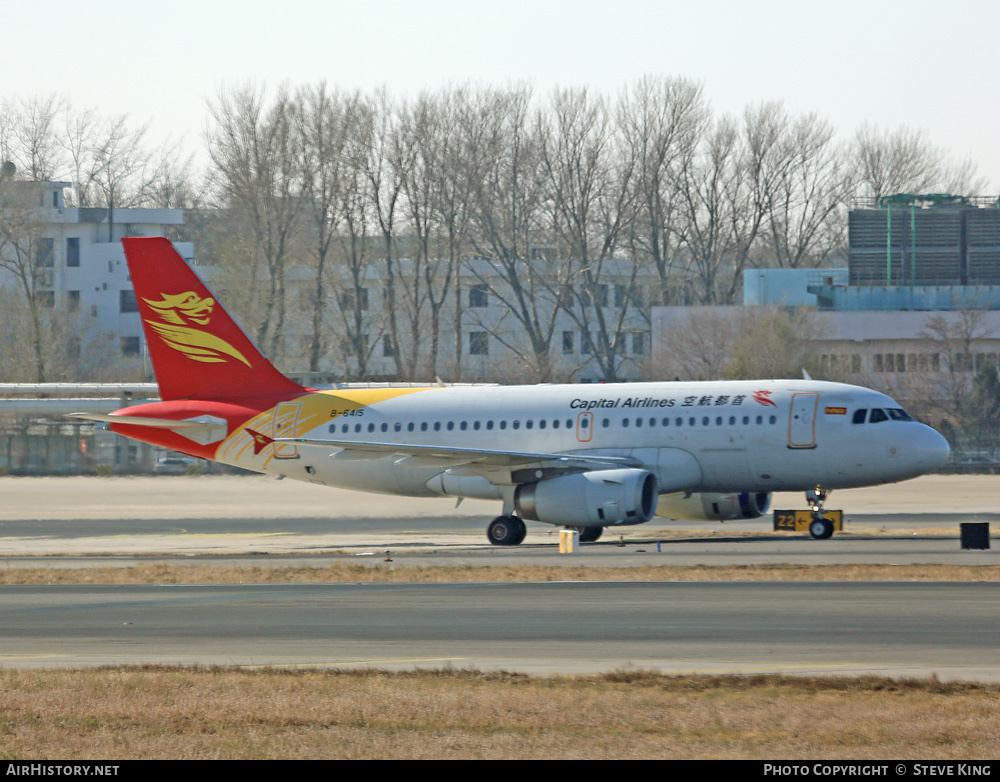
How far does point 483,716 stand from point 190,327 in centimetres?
2858

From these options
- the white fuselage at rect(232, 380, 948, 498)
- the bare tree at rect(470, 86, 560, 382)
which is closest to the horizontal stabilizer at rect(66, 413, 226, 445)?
the white fuselage at rect(232, 380, 948, 498)

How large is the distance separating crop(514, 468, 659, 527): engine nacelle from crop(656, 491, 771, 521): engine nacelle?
7.79 feet

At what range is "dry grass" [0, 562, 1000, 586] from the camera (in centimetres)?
2414

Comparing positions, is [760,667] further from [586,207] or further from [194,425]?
[586,207]

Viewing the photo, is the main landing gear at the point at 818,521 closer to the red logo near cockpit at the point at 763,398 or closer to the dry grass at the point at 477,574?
the red logo near cockpit at the point at 763,398

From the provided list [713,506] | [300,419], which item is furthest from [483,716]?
[300,419]

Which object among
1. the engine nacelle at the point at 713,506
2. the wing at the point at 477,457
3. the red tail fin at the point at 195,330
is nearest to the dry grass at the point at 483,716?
the wing at the point at 477,457

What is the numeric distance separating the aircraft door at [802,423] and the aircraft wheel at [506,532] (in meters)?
7.52

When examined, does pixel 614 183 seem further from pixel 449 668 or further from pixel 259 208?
pixel 449 668

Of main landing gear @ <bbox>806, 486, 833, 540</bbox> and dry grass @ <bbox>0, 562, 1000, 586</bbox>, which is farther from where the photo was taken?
main landing gear @ <bbox>806, 486, 833, 540</bbox>

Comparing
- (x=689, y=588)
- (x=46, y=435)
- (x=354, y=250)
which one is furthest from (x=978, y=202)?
(x=689, y=588)

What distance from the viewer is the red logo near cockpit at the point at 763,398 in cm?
3416

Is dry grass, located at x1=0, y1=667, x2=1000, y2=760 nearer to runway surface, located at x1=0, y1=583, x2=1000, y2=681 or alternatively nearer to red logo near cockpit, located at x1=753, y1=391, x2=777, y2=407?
runway surface, located at x1=0, y1=583, x2=1000, y2=681

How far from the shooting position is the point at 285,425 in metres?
38.3
